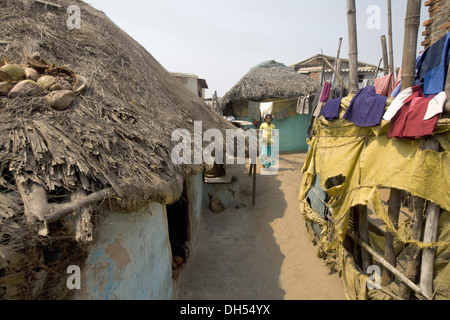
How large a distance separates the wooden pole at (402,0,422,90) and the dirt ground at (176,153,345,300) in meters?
3.68

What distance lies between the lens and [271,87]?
14086 mm

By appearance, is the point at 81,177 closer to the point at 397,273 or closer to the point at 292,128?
the point at 397,273

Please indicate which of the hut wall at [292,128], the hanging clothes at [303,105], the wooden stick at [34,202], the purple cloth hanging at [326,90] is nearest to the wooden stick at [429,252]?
the wooden stick at [34,202]

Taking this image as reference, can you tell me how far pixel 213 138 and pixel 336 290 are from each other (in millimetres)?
3833

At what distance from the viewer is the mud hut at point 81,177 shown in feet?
6.35

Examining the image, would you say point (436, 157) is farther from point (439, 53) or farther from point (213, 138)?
point (213, 138)

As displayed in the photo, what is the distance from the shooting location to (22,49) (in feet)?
11.8

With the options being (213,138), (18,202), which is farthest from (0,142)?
(213,138)

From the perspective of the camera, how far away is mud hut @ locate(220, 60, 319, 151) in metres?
13.9

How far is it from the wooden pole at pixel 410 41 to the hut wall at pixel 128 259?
12.2 feet

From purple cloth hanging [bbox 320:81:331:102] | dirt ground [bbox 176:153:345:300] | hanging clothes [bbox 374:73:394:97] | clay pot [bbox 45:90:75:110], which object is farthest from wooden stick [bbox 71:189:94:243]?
purple cloth hanging [bbox 320:81:331:102]

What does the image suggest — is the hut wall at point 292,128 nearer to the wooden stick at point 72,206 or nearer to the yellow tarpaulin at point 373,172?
the yellow tarpaulin at point 373,172

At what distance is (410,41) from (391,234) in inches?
101

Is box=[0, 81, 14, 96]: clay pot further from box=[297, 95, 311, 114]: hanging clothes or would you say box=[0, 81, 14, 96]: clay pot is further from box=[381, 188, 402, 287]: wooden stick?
box=[297, 95, 311, 114]: hanging clothes
